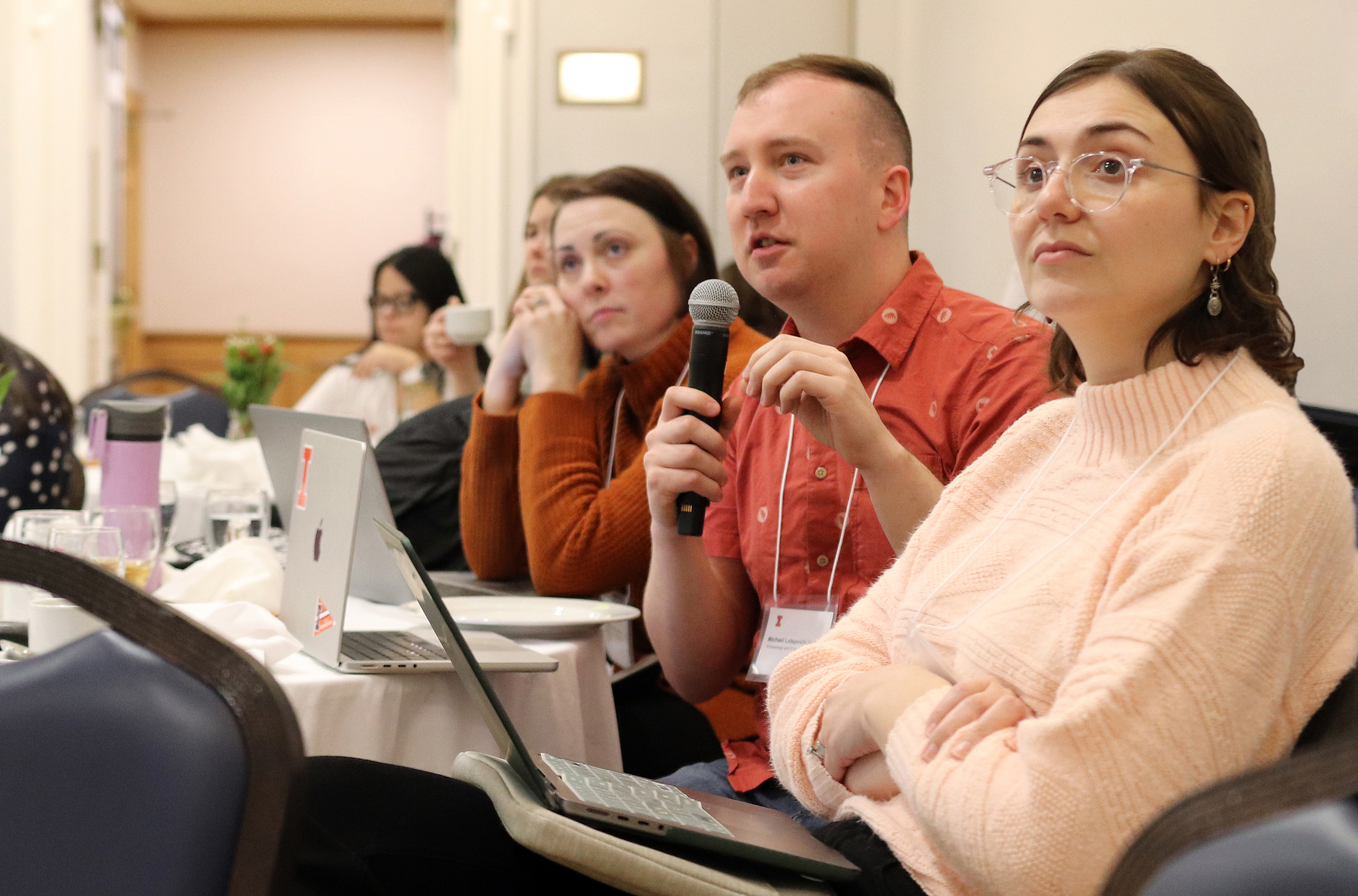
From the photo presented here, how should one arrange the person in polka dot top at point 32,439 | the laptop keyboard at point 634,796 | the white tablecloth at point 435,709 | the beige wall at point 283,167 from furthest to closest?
the beige wall at point 283,167 → the person in polka dot top at point 32,439 → the white tablecloth at point 435,709 → the laptop keyboard at point 634,796

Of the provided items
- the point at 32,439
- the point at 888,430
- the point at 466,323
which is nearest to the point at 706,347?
the point at 888,430

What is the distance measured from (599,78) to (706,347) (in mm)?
3920

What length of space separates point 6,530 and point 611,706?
87 centimetres

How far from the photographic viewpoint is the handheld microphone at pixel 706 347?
1370 millimetres

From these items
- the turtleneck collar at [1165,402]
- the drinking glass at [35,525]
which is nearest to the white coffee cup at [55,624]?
the drinking glass at [35,525]

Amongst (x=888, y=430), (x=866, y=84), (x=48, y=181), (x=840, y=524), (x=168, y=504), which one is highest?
(x=48, y=181)

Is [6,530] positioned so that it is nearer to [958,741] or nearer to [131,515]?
[131,515]

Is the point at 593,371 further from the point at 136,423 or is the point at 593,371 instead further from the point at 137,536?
the point at 137,536

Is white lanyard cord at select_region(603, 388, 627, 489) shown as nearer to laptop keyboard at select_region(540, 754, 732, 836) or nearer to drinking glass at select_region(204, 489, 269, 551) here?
drinking glass at select_region(204, 489, 269, 551)

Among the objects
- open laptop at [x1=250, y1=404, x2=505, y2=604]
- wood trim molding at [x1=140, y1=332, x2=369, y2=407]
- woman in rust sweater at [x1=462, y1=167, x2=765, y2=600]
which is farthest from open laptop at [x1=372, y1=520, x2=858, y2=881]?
wood trim molding at [x1=140, y1=332, x2=369, y2=407]

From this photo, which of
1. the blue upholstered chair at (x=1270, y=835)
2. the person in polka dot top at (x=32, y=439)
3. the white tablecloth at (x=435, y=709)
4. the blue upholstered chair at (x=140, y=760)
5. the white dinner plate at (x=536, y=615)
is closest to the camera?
the blue upholstered chair at (x=1270, y=835)

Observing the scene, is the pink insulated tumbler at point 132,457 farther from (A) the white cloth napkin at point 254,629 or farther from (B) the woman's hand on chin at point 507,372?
(B) the woman's hand on chin at point 507,372

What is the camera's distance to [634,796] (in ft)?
3.77

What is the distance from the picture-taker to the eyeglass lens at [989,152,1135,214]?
3.26ft
